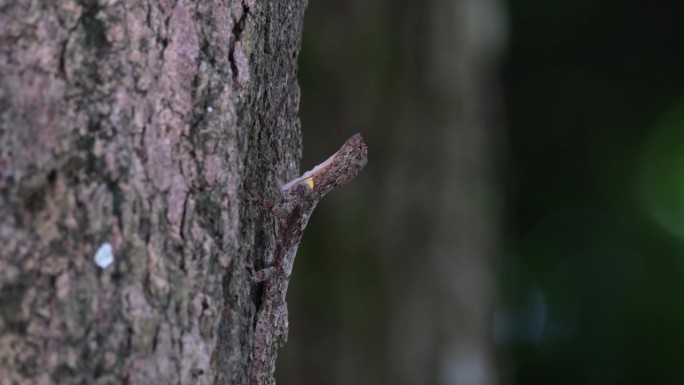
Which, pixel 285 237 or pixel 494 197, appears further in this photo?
pixel 494 197

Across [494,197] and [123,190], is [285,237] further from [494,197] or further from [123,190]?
[494,197]

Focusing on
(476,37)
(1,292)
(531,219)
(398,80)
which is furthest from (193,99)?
(531,219)

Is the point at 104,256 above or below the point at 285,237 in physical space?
below

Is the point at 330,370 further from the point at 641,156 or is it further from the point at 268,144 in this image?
the point at 641,156

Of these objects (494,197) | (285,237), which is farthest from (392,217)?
(285,237)

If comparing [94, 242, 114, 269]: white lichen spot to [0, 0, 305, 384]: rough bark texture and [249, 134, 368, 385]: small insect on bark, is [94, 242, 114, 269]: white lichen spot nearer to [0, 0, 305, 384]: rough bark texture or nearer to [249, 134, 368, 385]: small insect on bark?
[0, 0, 305, 384]: rough bark texture

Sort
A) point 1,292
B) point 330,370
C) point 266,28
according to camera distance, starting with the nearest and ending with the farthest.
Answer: point 1,292, point 266,28, point 330,370
